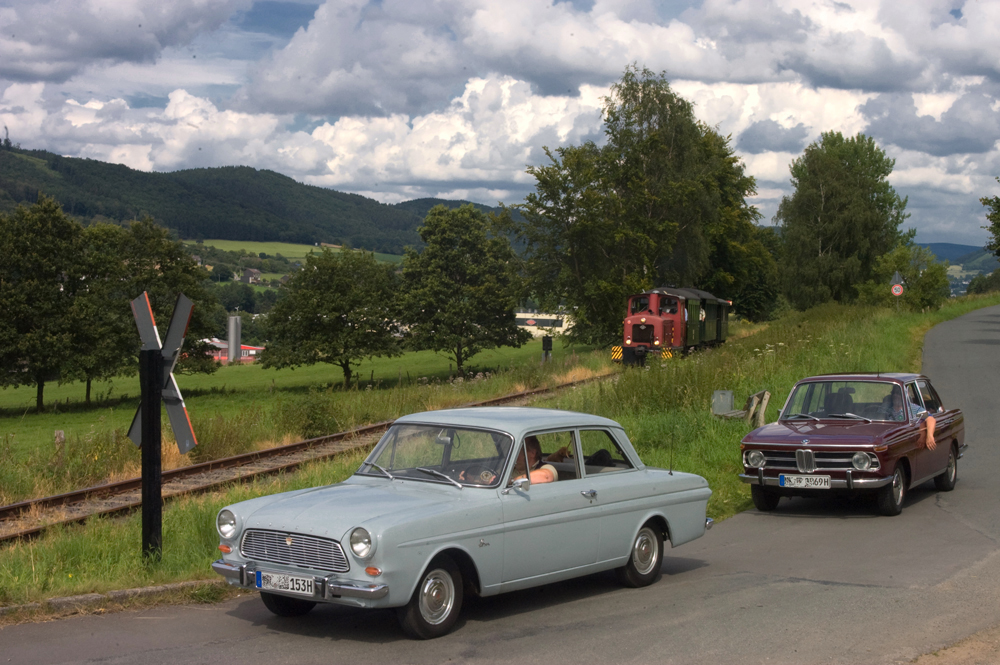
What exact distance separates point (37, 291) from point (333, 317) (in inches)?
643

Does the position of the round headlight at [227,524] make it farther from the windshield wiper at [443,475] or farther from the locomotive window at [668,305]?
the locomotive window at [668,305]

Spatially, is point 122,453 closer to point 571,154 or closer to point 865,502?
point 865,502

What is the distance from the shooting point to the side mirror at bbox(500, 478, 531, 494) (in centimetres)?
671

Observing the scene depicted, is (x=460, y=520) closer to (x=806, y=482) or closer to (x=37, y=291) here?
(x=806, y=482)

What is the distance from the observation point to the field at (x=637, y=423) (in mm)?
7828

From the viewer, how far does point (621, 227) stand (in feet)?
153

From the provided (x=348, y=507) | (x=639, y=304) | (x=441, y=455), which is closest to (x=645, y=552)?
(x=441, y=455)

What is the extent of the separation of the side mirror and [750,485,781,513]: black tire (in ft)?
18.8

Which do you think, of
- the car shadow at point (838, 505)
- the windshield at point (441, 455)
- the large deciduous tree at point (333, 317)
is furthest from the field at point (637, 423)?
the large deciduous tree at point (333, 317)

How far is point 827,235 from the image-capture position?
2687 inches

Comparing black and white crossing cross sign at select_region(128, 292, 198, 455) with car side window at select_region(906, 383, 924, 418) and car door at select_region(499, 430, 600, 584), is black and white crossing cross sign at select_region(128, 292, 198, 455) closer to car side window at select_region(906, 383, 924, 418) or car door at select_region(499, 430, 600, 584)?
car door at select_region(499, 430, 600, 584)

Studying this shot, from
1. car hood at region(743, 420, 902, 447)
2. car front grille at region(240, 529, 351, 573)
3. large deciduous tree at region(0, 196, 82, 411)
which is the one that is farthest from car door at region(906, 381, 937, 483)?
large deciduous tree at region(0, 196, 82, 411)

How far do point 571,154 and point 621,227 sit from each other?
14.8 feet

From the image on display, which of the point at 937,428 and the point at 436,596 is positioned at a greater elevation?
the point at 937,428
